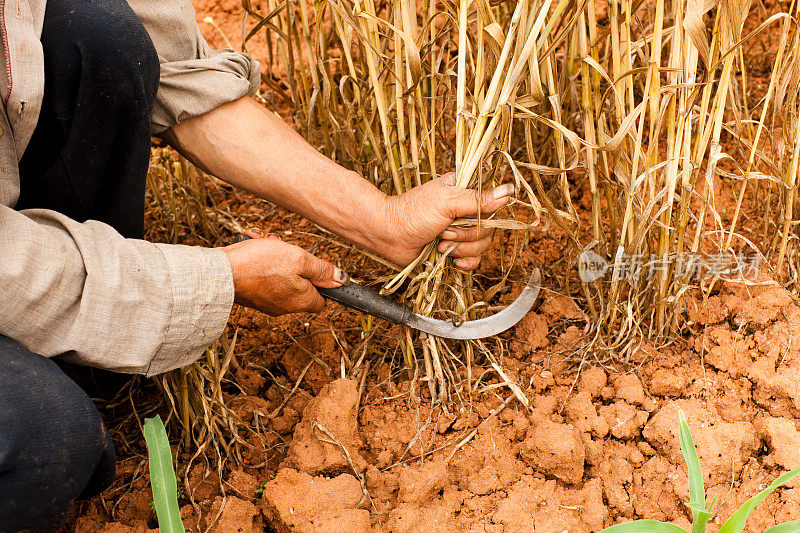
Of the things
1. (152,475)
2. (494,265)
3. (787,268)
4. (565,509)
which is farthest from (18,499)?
(787,268)

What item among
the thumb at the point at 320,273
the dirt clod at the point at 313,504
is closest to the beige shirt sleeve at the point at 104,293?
the thumb at the point at 320,273

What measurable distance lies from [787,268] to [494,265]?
57 centimetres

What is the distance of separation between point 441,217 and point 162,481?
560mm

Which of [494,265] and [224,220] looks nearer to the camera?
[494,265]

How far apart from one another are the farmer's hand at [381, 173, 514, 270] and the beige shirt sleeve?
0.30 metres

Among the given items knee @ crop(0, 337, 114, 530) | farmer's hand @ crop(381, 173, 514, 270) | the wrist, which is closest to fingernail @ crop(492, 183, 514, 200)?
farmer's hand @ crop(381, 173, 514, 270)

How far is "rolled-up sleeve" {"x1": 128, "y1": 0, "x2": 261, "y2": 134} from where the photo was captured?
4.00 ft

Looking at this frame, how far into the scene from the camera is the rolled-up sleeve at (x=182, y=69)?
122cm

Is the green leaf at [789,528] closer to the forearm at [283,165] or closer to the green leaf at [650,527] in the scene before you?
the green leaf at [650,527]

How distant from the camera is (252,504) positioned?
3.84 ft

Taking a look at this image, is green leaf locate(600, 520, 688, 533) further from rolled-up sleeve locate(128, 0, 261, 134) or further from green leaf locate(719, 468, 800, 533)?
rolled-up sleeve locate(128, 0, 261, 134)

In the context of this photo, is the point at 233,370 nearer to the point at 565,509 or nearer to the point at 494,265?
the point at 494,265

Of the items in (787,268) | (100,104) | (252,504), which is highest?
(100,104)
